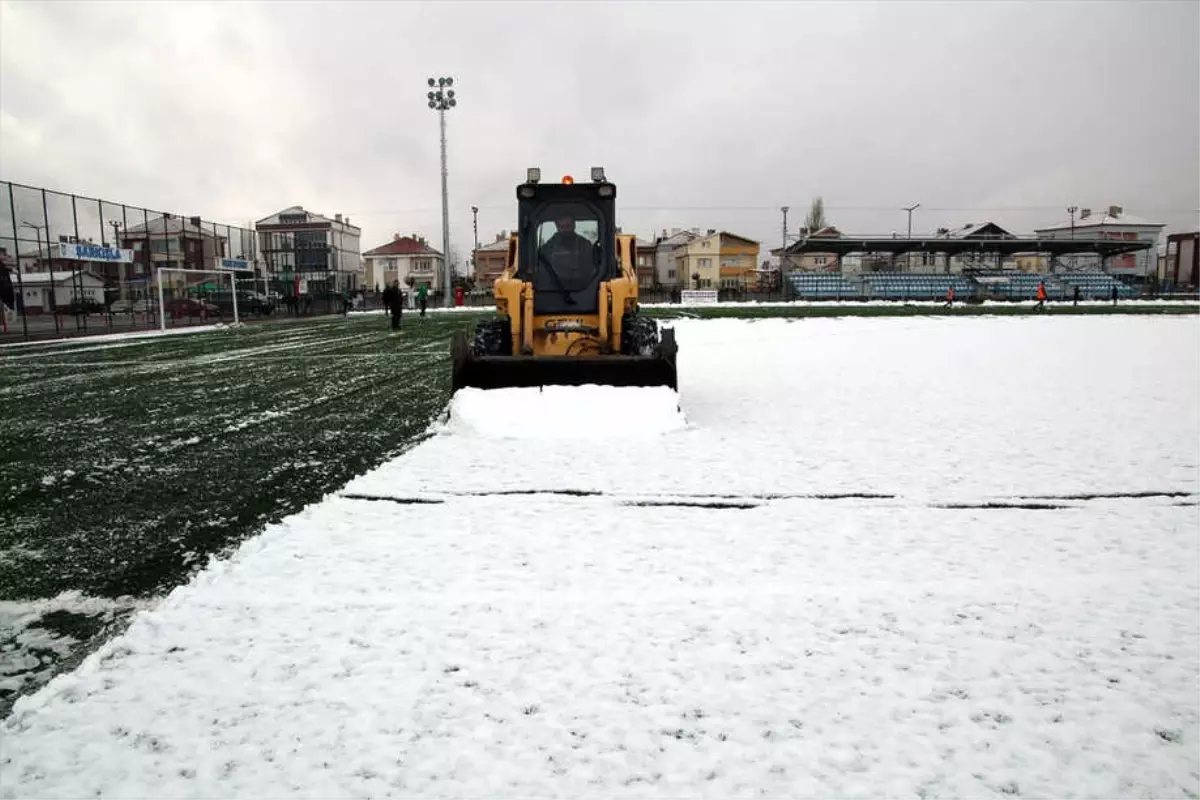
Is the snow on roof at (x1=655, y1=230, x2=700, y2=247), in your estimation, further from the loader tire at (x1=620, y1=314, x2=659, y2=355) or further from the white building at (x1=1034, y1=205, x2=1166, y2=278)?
the loader tire at (x1=620, y1=314, x2=659, y2=355)

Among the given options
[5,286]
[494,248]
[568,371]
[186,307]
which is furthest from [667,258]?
[568,371]

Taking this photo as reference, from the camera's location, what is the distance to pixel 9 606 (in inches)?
136

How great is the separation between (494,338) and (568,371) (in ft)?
5.83

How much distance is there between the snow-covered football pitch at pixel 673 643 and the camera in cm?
233

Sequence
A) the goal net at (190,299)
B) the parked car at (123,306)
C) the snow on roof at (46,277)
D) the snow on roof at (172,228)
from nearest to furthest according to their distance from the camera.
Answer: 1. the snow on roof at (46,277)
2. the snow on roof at (172,228)
3. the parked car at (123,306)
4. the goal net at (190,299)

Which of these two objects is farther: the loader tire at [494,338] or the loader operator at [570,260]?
the loader operator at [570,260]

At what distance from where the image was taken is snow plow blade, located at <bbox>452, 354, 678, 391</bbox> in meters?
7.33

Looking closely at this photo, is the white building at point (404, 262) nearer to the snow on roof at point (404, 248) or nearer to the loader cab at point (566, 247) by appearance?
the snow on roof at point (404, 248)

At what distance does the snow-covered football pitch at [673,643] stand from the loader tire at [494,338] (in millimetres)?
2694

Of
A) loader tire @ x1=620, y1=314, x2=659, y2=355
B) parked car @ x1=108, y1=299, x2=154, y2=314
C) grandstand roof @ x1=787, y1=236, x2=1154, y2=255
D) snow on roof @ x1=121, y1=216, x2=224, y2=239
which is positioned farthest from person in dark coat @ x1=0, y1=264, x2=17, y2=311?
grandstand roof @ x1=787, y1=236, x2=1154, y2=255

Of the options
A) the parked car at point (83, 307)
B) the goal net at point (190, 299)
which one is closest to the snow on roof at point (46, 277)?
the parked car at point (83, 307)

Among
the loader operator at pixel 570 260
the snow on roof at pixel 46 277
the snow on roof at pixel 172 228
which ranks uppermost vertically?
the snow on roof at pixel 172 228

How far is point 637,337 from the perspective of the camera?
8.58 metres

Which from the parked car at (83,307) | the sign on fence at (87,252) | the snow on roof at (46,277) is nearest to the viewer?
the sign on fence at (87,252)
